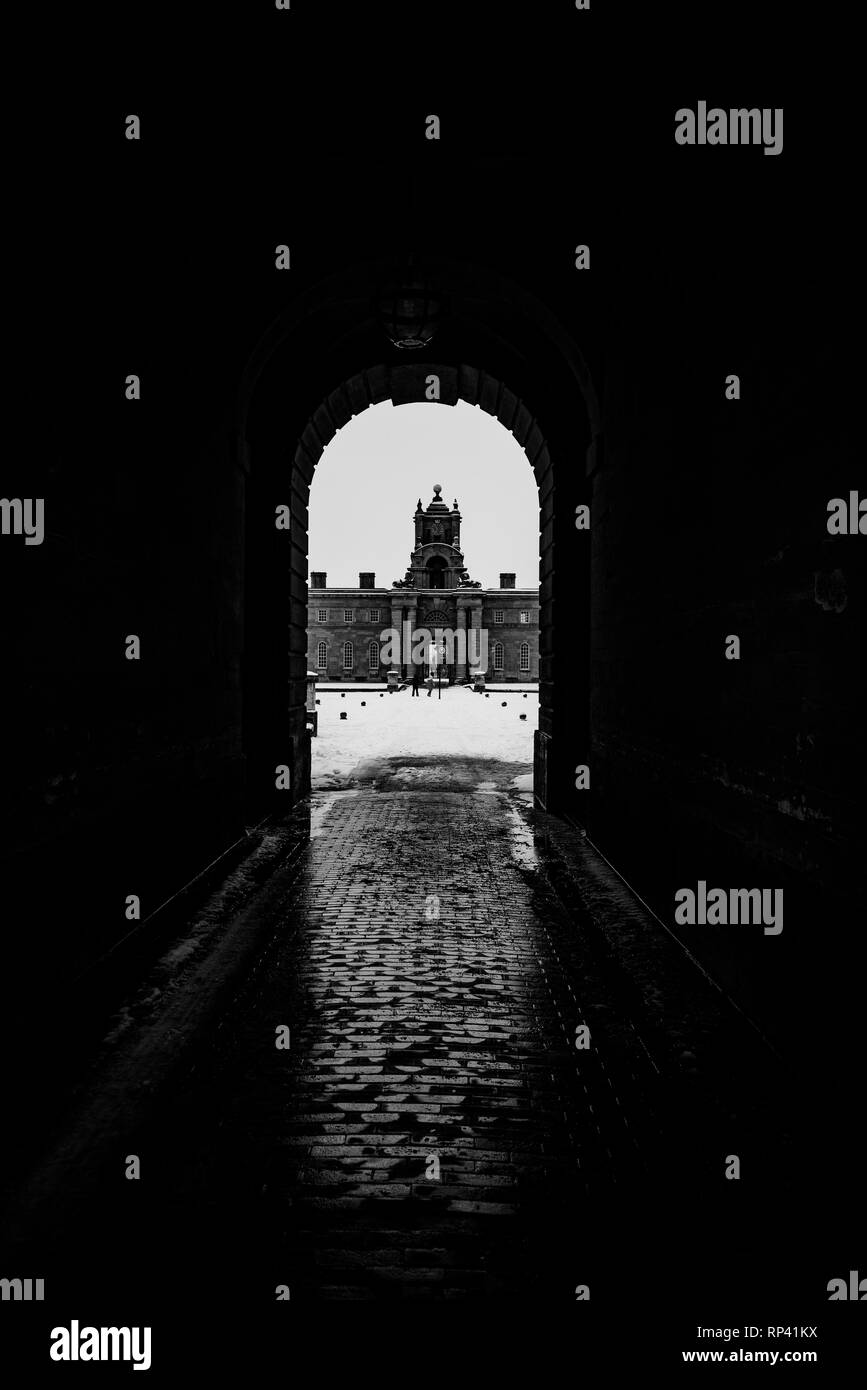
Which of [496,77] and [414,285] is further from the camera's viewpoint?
[414,285]

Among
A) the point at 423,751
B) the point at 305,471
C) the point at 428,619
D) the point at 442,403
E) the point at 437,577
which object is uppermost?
the point at 437,577

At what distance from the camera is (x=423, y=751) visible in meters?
16.5

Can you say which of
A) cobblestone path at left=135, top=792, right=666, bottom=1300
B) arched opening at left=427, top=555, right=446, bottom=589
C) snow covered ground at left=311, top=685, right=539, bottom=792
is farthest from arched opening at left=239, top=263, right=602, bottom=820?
arched opening at left=427, top=555, right=446, bottom=589

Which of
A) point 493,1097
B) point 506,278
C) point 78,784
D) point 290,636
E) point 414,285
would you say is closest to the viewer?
point 493,1097

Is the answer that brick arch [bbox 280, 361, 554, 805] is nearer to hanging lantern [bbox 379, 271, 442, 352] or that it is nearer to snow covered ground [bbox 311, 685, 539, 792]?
Result: snow covered ground [bbox 311, 685, 539, 792]

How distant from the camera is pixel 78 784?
4145mm

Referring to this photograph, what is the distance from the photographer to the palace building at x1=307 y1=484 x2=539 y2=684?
66.0 m

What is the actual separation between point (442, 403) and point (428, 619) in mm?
56678

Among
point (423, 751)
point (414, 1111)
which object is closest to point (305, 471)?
point (423, 751)

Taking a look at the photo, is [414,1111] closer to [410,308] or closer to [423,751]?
[410,308]

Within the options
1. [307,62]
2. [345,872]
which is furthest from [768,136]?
[345,872]

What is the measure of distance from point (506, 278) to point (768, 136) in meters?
3.91

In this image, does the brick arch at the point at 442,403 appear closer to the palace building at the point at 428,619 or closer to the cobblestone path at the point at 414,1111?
the cobblestone path at the point at 414,1111
